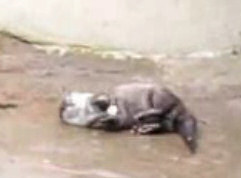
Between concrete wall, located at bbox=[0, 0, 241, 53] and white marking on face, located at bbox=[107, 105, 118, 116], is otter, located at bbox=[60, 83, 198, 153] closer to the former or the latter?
white marking on face, located at bbox=[107, 105, 118, 116]

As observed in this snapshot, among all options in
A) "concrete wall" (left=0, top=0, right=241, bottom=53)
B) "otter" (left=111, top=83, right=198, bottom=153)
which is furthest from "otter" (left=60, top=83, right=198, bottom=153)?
"concrete wall" (left=0, top=0, right=241, bottom=53)

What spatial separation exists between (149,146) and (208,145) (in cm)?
33

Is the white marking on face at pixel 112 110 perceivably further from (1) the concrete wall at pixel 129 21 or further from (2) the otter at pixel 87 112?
(1) the concrete wall at pixel 129 21

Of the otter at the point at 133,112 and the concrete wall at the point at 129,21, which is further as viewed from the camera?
the concrete wall at the point at 129,21

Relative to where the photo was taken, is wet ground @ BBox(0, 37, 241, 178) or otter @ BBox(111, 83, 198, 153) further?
otter @ BBox(111, 83, 198, 153)

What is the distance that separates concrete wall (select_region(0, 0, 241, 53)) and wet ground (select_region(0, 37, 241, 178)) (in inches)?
5.8

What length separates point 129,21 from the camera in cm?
641

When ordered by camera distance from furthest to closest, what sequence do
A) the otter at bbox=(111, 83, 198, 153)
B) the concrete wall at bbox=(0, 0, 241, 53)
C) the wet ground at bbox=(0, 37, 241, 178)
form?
the concrete wall at bbox=(0, 0, 241, 53) → the otter at bbox=(111, 83, 198, 153) → the wet ground at bbox=(0, 37, 241, 178)

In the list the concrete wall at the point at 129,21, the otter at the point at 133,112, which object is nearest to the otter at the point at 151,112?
the otter at the point at 133,112

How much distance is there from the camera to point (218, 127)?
17.5 feet

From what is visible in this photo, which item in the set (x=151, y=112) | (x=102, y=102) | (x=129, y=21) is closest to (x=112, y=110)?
(x=102, y=102)

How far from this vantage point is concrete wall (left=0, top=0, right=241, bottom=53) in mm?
6391

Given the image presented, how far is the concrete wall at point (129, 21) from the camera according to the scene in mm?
6391

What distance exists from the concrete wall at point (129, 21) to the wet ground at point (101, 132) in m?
0.15
